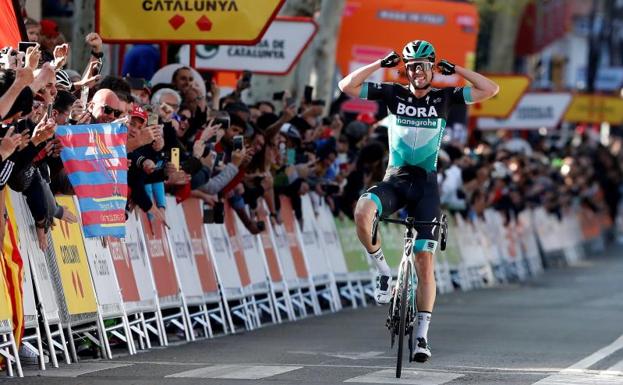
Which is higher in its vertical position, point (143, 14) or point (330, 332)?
point (143, 14)

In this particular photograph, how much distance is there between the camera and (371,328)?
18266 mm

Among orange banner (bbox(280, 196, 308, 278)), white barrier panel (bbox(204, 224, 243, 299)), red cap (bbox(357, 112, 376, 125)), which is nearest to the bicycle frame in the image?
white barrier panel (bbox(204, 224, 243, 299))

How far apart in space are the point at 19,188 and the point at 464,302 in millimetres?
11741

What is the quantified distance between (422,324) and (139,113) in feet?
9.43

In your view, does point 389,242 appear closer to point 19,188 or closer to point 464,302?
point 464,302

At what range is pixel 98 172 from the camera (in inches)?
545

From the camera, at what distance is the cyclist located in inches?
538

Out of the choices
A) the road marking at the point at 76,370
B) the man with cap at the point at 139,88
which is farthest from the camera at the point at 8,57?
the man with cap at the point at 139,88

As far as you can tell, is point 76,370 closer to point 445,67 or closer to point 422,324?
point 422,324

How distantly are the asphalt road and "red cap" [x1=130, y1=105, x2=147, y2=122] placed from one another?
1.82 metres

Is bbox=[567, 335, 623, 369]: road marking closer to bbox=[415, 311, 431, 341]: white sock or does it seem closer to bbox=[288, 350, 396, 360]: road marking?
bbox=[415, 311, 431, 341]: white sock

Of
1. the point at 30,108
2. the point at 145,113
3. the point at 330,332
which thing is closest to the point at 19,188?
the point at 30,108

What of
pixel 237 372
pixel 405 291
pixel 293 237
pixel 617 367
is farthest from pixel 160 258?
pixel 293 237

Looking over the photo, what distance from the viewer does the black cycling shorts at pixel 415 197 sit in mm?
13639
